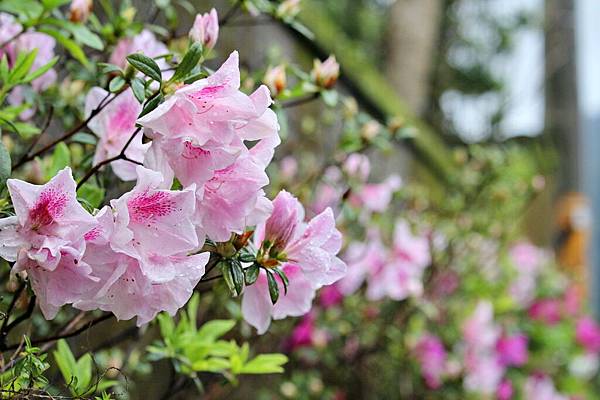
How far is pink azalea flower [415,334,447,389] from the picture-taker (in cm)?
222

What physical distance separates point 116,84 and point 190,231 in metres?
0.22

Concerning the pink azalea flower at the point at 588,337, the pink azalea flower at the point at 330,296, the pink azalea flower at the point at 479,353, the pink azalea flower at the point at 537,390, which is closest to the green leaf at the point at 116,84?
the pink azalea flower at the point at 330,296

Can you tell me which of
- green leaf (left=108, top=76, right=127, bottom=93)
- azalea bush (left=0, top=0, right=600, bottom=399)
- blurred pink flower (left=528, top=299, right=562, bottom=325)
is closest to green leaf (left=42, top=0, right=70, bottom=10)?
azalea bush (left=0, top=0, right=600, bottom=399)

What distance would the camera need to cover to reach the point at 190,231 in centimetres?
61

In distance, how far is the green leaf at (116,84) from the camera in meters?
0.75

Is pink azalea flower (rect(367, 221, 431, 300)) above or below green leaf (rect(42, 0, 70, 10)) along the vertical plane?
below

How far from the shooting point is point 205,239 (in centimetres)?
67

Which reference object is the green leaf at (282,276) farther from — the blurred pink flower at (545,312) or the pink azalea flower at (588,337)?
the pink azalea flower at (588,337)

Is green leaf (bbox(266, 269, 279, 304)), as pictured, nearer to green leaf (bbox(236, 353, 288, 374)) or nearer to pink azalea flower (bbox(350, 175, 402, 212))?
green leaf (bbox(236, 353, 288, 374))

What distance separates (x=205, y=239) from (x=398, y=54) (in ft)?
12.5

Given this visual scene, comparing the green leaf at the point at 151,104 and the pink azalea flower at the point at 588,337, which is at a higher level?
the green leaf at the point at 151,104

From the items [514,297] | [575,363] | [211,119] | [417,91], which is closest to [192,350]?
[211,119]

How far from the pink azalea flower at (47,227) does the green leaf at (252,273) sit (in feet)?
0.52

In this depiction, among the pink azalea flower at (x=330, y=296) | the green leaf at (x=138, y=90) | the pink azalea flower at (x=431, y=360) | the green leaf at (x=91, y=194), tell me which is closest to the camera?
the green leaf at (x=138, y=90)
